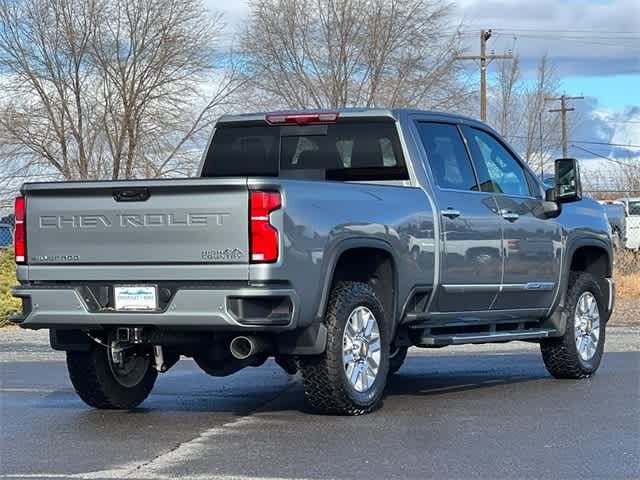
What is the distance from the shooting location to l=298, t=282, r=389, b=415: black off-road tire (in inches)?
338

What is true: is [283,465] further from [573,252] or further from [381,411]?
[573,252]

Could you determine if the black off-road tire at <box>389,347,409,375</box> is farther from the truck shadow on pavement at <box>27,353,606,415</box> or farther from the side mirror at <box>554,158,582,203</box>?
the side mirror at <box>554,158,582,203</box>

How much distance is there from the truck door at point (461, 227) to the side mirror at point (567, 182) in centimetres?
85

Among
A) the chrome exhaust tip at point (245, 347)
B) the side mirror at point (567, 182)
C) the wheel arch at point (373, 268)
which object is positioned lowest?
the chrome exhaust tip at point (245, 347)

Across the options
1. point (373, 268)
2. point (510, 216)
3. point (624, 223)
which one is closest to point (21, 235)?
point (373, 268)

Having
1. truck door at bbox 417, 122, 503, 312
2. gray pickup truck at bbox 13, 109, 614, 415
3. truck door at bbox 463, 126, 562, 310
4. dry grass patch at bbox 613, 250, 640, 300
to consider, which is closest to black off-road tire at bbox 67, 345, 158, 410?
gray pickup truck at bbox 13, 109, 614, 415

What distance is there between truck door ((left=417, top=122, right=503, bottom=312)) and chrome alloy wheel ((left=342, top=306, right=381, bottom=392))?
0.83m

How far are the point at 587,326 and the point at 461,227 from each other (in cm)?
215

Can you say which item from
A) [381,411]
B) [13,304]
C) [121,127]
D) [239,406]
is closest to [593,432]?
[381,411]

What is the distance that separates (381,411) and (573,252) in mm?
2884

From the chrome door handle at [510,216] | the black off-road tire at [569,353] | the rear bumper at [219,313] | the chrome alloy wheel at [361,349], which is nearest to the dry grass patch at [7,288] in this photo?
the black off-road tire at [569,353]

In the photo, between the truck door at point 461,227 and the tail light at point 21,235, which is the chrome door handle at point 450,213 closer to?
the truck door at point 461,227

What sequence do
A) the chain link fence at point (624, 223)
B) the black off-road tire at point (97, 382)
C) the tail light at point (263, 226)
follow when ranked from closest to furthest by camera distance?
the tail light at point (263, 226)
the black off-road tire at point (97, 382)
the chain link fence at point (624, 223)

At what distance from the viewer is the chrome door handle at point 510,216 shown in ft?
34.2
